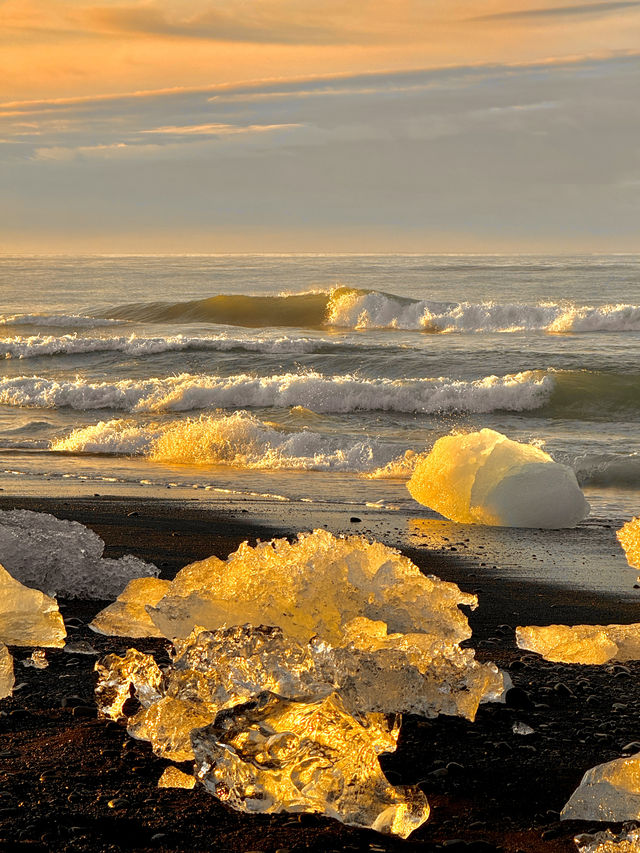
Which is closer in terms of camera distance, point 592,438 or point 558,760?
point 558,760

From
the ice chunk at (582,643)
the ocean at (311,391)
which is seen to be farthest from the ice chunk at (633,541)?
the ocean at (311,391)

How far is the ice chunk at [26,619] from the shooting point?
3766 mm

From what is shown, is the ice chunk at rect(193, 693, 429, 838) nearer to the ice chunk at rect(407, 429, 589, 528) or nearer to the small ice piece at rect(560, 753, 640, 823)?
the small ice piece at rect(560, 753, 640, 823)

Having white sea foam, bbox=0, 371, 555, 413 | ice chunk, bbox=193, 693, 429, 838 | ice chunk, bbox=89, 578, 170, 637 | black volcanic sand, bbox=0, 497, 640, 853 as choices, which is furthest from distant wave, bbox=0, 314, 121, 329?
ice chunk, bbox=193, 693, 429, 838

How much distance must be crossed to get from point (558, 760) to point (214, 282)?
150 feet

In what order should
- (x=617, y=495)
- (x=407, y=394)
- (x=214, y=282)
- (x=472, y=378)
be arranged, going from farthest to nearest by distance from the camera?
(x=214, y=282) → (x=472, y=378) → (x=407, y=394) → (x=617, y=495)

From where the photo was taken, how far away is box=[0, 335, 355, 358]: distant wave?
2255 centimetres

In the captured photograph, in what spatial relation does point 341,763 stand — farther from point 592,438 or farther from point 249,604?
point 592,438

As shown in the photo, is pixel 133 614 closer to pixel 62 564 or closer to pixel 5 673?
pixel 62 564

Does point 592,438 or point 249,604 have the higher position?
point 249,604

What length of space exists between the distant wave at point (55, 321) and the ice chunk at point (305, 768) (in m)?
29.2

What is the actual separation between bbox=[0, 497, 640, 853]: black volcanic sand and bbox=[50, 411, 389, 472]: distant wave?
21.2ft

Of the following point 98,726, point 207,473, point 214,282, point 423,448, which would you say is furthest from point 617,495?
point 214,282

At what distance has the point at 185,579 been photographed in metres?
3.75
